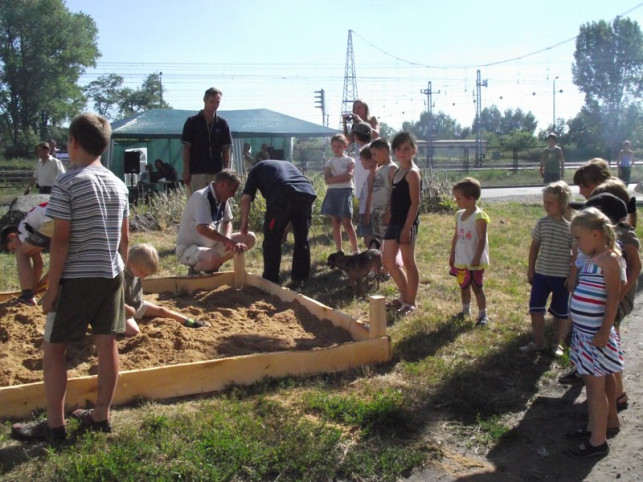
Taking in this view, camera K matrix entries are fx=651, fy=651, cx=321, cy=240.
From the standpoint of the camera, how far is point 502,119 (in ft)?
359

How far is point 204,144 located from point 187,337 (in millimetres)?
3551

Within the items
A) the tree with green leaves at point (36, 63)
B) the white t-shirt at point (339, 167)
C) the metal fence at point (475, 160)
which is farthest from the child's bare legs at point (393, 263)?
the tree with green leaves at point (36, 63)

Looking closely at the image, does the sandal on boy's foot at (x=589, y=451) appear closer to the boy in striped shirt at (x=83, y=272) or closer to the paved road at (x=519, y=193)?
the boy in striped shirt at (x=83, y=272)

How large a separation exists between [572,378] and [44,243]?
352 centimetres

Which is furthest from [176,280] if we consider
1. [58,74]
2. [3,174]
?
[58,74]

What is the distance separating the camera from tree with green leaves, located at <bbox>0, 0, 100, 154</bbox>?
4875 centimetres

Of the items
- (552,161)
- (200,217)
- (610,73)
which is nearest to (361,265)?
(200,217)

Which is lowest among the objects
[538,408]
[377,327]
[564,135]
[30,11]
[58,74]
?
[538,408]

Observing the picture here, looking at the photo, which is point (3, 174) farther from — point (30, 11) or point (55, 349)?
point (55, 349)

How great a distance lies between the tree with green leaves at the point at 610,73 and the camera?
5611 cm

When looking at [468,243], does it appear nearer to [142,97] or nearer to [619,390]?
[619,390]

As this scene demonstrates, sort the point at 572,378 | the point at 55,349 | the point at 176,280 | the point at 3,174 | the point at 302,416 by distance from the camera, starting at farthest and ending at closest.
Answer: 1. the point at 3,174
2. the point at 176,280
3. the point at 572,378
4. the point at 302,416
5. the point at 55,349

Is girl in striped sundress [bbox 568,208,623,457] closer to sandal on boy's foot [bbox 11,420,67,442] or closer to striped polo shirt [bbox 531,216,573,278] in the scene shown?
striped polo shirt [bbox 531,216,573,278]

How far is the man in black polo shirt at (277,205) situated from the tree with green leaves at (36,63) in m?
46.0
